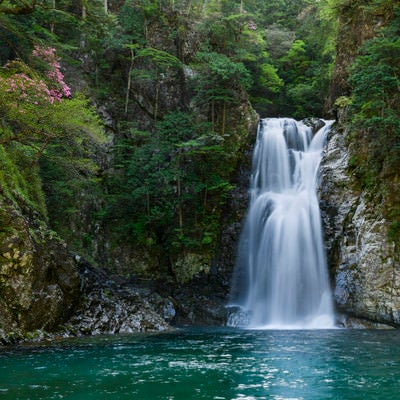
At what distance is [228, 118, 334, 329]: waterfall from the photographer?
1693cm

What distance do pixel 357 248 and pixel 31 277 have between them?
11.8 meters

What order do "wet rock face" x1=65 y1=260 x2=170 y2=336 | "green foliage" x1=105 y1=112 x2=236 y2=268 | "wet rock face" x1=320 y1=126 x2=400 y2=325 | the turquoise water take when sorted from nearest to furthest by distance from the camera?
the turquoise water → "wet rock face" x1=65 y1=260 x2=170 y2=336 → "wet rock face" x1=320 y1=126 x2=400 y2=325 → "green foliage" x1=105 y1=112 x2=236 y2=268

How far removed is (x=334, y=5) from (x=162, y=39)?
9873 millimetres

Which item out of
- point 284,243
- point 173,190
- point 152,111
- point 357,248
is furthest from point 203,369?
point 152,111

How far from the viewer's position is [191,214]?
21531mm

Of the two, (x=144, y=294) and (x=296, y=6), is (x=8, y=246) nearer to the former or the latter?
(x=144, y=294)

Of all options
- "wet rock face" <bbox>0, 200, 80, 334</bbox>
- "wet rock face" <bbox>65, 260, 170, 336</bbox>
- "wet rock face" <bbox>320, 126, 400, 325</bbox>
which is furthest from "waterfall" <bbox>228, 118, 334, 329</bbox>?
"wet rock face" <bbox>0, 200, 80, 334</bbox>

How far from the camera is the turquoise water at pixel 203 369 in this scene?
6.11 metres

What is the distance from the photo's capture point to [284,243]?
59.5ft

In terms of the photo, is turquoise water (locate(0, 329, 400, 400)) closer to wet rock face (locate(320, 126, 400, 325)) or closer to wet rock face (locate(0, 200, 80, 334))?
wet rock face (locate(0, 200, 80, 334))

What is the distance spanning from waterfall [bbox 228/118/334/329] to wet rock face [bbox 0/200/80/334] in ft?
25.2

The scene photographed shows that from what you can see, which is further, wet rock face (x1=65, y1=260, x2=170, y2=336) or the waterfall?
the waterfall

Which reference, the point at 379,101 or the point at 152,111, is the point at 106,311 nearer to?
the point at 379,101

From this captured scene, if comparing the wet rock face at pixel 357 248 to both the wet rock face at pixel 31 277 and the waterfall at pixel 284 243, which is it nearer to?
the waterfall at pixel 284 243
